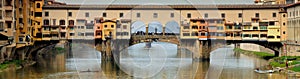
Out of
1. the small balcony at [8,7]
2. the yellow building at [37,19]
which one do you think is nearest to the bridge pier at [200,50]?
the yellow building at [37,19]

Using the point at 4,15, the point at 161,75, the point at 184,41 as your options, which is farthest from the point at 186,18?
the point at 4,15

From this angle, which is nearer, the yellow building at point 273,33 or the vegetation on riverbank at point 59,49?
the yellow building at point 273,33

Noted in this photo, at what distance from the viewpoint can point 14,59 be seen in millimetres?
37625

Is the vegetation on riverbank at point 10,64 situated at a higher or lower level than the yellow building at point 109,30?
lower

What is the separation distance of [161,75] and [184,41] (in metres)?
11.8

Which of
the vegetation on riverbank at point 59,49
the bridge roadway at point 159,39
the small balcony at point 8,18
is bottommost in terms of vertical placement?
the vegetation on riverbank at point 59,49

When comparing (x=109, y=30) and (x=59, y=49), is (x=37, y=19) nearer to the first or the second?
(x=109, y=30)

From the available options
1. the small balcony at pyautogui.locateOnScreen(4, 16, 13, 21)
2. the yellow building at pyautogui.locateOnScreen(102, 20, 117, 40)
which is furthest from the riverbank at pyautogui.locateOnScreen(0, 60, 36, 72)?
the yellow building at pyautogui.locateOnScreen(102, 20, 117, 40)

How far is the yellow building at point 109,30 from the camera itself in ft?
137

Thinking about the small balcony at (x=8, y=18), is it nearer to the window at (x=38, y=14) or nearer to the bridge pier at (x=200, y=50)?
the window at (x=38, y=14)

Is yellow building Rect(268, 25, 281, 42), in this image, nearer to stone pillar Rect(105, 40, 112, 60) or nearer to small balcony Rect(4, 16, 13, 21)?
stone pillar Rect(105, 40, 112, 60)

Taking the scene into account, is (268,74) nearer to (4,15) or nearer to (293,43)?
(293,43)

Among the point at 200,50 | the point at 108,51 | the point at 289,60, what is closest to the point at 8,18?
the point at 108,51

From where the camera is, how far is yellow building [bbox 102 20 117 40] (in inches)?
1646
